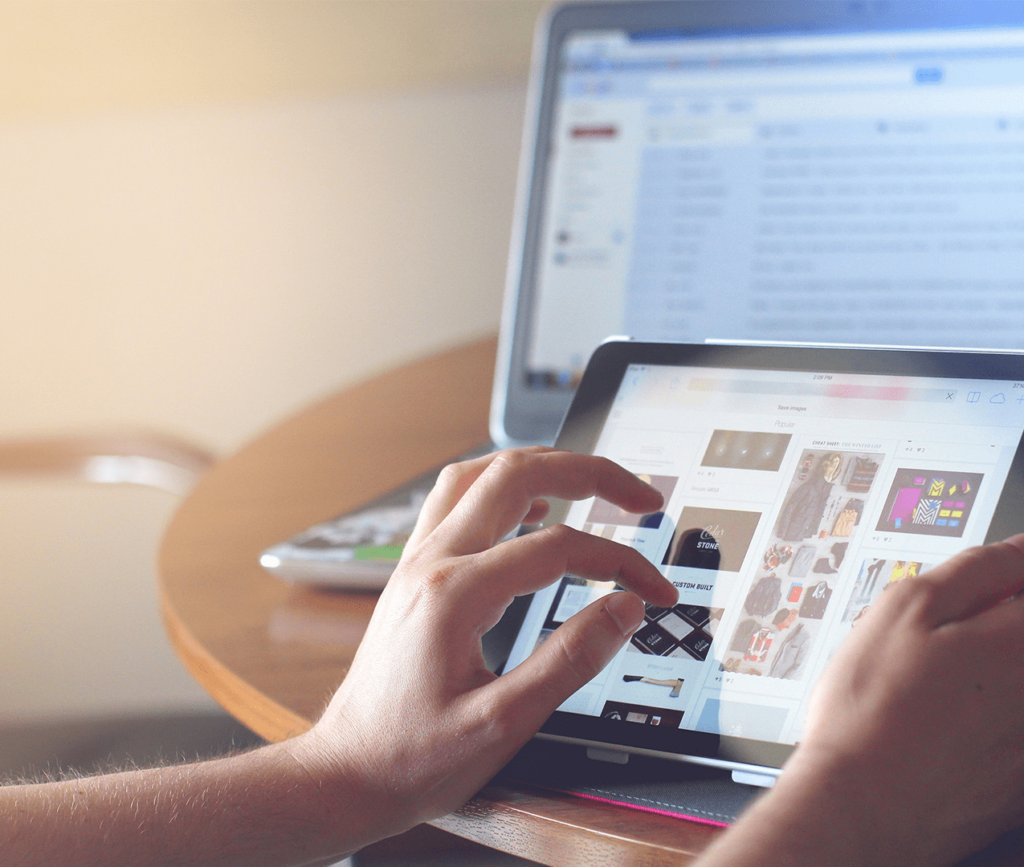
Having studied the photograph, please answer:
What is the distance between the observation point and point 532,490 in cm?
46

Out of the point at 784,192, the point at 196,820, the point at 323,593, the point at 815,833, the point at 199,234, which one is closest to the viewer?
the point at 815,833

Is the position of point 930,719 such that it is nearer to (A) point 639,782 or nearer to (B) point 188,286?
(A) point 639,782

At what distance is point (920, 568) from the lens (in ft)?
1.28

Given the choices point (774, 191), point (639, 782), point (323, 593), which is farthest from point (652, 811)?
point (774, 191)

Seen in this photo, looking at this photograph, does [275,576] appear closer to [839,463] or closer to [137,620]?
[839,463]

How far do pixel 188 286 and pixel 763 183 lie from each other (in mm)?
1388

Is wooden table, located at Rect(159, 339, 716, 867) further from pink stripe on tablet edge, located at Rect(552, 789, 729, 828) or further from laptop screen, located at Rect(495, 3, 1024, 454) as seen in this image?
laptop screen, located at Rect(495, 3, 1024, 454)

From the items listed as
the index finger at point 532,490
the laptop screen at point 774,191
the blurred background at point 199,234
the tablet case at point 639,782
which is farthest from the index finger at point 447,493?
the blurred background at point 199,234

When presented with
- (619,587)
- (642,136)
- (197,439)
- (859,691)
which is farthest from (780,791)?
(197,439)

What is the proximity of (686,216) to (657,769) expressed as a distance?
510 mm

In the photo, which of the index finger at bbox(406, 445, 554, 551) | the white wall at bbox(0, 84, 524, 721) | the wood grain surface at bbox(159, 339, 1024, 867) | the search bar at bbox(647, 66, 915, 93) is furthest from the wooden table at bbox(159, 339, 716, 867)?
the white wall at bbox(0, 84, 524, 721)

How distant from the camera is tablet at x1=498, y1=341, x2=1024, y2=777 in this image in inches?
15.4

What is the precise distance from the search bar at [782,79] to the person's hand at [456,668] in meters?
0.47

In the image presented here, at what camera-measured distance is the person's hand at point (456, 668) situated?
40cm
